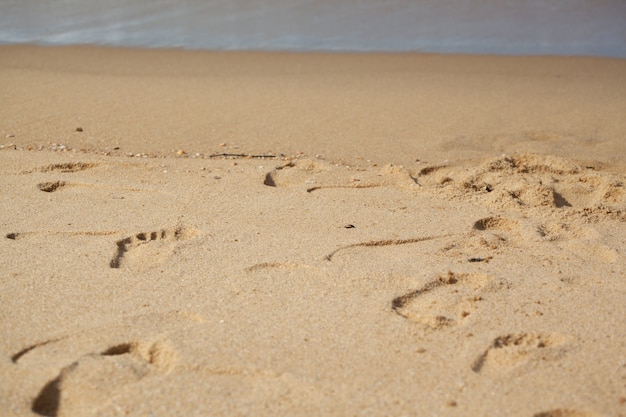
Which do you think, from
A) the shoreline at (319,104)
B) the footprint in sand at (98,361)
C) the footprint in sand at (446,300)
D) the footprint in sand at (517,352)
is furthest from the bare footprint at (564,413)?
the shoreline at (319,104)

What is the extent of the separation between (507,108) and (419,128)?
71 cm

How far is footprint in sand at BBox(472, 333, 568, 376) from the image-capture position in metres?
1.92

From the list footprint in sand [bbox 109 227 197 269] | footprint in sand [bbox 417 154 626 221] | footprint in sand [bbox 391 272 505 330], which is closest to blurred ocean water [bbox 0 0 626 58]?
footprint in sand [bbox 417 154 626 221]

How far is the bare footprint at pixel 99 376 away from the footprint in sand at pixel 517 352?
82 cm

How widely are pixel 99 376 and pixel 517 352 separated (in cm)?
109

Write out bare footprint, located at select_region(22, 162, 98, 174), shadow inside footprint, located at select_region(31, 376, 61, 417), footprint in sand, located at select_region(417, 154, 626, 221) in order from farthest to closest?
bare footprint, located at select_region(22, 162, 98, 174)
footprint in sand, located at select_region(417, 154, 626, 221)
shadow inside footprint, located at select_region(31, 376, 61, 417)

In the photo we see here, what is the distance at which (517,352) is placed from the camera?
1979 mm

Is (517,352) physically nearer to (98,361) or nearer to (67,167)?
(98,361)

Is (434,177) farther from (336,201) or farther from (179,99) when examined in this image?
(179,99)

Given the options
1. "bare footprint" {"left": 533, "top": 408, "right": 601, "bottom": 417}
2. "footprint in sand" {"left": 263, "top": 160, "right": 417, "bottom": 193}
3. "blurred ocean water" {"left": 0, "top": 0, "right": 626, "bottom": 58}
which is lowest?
"bare footprint" {"left": 533, "top": 408, "right": 601, "bottom": 417}

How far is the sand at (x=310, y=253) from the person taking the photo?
1846mm

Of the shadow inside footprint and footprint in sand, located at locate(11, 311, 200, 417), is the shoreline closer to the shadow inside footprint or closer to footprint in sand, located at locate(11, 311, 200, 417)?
footprint in sand, located at locate(11, 311, 200, 417)

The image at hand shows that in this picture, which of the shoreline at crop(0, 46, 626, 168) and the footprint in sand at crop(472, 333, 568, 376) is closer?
the footprint in sand at crop(472, 333, 568, 376)

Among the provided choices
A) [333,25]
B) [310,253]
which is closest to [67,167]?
[310,253]
